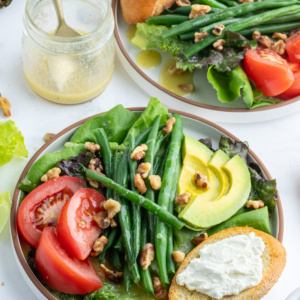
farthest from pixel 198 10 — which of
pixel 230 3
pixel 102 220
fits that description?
pixel 102 220

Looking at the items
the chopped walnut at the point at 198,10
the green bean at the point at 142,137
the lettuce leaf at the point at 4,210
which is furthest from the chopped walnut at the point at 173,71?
the lettuce leaf at the point at 4,210

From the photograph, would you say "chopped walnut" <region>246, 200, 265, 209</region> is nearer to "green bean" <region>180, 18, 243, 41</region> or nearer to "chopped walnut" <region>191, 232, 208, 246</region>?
"chopped walnut" <region>191, 232, 208, 246</region>

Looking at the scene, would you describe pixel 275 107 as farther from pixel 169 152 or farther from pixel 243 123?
pixel 169 152

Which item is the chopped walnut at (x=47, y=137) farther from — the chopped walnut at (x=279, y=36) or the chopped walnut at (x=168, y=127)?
the chopped walnut at (x=279, y=36)

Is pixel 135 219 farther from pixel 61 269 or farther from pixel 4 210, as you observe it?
pixel 4 210

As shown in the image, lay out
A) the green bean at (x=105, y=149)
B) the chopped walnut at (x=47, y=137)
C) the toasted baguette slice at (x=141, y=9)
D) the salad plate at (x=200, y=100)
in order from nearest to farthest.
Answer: the green bean at (x=105, y=149)
the chopped walnut at (x=47, y=137)
the salad plate at (x=200, y=100)
the toasted baguette slice at (x=141, y=9)

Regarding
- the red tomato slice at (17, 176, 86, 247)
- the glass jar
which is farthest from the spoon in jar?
the red tomato slice at (17, 176, 86, 247)
